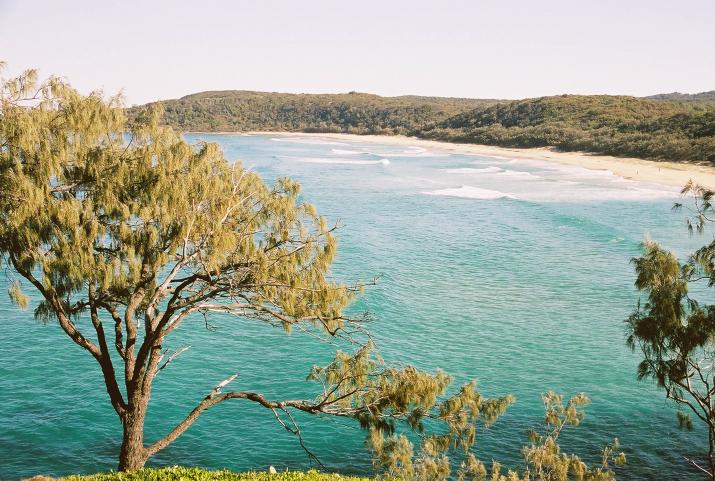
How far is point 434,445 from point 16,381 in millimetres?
14822


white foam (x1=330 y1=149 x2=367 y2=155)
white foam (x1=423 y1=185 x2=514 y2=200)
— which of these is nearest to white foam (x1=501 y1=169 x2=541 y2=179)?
white foam (x1=423 y1=185 x2=514 y2=200)

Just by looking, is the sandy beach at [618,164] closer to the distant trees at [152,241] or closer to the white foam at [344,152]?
the white foam at [344,152]

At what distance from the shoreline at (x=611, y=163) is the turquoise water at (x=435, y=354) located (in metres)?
8.98

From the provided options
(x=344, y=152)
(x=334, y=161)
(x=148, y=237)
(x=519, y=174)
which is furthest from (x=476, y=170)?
(x=148, y=237)

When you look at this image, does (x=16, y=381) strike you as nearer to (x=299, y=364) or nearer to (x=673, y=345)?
Result: (x=299, y=364)

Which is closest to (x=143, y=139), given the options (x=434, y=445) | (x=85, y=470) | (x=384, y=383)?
(x=384, y=383)

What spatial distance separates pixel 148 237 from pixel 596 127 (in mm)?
93901

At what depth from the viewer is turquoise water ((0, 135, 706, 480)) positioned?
52.2ft

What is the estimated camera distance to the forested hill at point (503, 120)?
7412 centimetres

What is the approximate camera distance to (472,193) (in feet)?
181

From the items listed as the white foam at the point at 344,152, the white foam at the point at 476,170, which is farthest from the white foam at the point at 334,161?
the white foam at the point at 344,152

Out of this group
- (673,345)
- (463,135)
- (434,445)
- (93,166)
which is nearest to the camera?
(93,166)

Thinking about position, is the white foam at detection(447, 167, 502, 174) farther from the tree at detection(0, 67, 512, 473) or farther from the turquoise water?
the tree at detection(0, 67, 512, 473)

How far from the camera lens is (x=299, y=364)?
68.4ft
